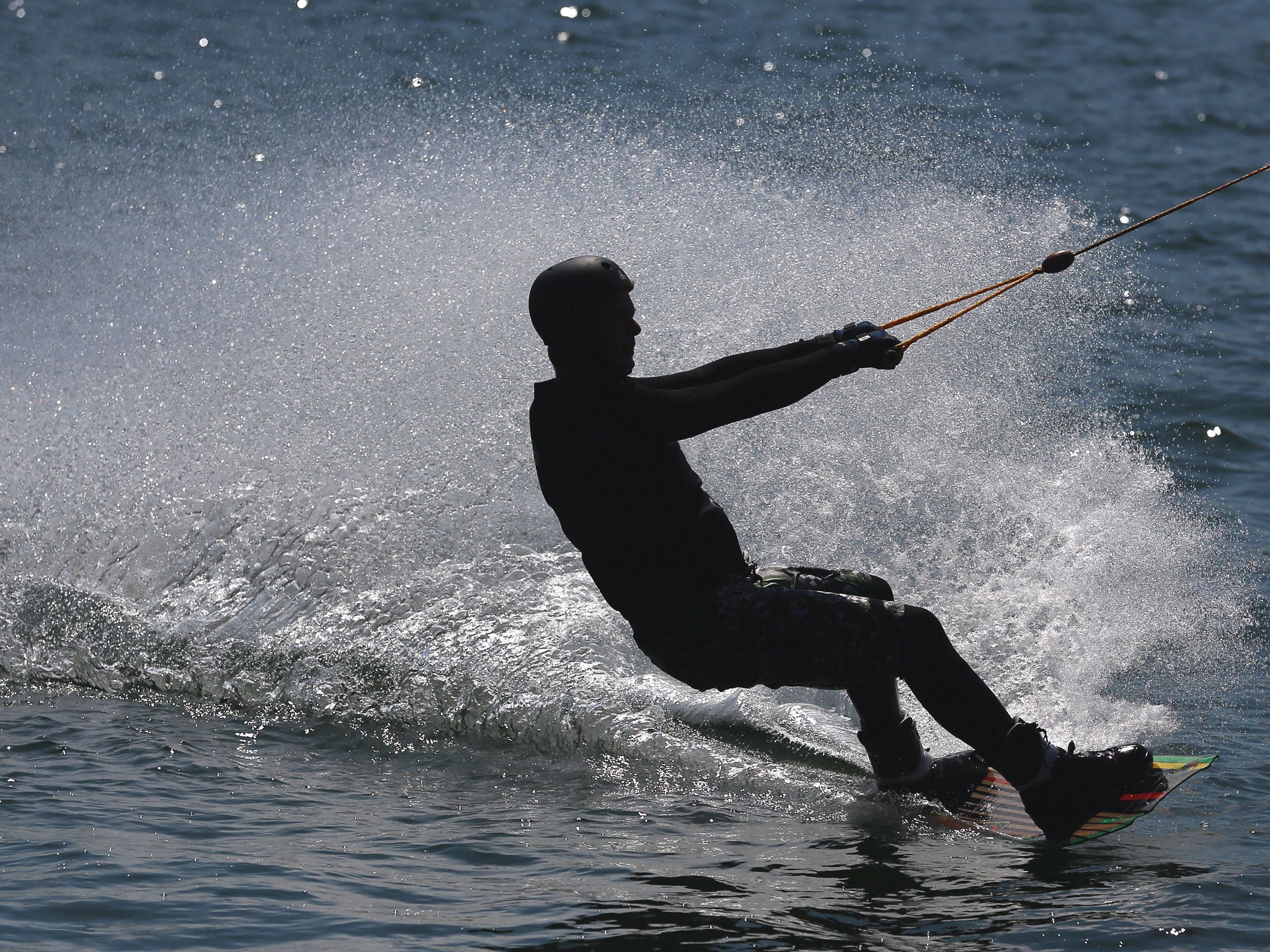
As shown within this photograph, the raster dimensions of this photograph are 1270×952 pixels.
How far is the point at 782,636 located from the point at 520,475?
3034 mm

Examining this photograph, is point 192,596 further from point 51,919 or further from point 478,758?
point 51,919

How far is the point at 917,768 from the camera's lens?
496 cm

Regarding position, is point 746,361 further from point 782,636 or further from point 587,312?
point 782,636

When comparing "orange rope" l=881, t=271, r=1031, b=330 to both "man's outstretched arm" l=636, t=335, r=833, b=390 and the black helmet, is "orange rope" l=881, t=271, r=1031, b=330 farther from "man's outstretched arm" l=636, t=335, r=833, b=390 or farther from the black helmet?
the black helmet

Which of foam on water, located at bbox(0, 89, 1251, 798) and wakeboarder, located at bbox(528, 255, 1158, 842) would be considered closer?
wakeboarder, located at bbox(528, 255, 1158, 842)

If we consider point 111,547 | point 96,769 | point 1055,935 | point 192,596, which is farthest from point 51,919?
point 111,547

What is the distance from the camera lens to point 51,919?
3.91 metres

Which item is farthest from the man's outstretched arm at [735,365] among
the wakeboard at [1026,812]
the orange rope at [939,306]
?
the wakeboard at [1026,812]

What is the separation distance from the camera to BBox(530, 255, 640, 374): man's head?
167 inches

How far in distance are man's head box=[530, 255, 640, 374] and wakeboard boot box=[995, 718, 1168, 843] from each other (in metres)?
1.63

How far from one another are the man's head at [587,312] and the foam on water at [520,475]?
181cm

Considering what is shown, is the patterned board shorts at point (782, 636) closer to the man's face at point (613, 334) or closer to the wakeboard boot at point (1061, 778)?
the wakeboard boot at point (1061, 778)

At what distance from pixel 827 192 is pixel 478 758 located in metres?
5.55

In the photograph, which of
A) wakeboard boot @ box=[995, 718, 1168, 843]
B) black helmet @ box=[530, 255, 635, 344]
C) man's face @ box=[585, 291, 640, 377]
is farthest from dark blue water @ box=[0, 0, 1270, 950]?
black helmet @ box=[530, 255, 635, 344]
